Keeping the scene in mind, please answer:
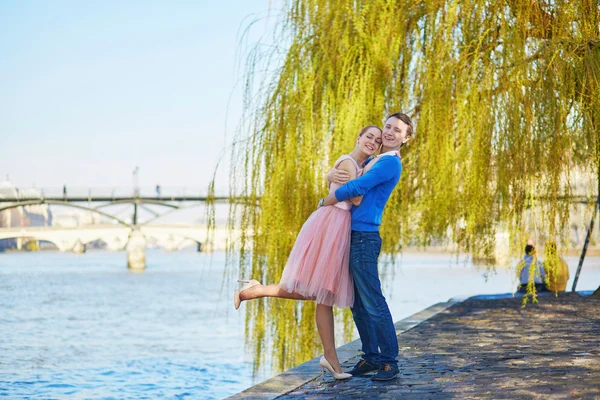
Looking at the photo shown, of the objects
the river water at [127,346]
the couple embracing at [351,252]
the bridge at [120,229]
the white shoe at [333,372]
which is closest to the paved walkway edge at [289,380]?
the white shoe at [333,372]

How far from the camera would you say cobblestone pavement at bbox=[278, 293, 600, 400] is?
4191mm

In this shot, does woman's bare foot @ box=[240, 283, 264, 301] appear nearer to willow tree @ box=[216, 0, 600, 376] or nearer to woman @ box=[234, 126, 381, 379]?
woman @ box=[234, 126, 381, 379]

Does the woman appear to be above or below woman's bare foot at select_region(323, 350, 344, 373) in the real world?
above

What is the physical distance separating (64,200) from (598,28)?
58.7 meters

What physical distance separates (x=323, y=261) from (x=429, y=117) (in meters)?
2.90

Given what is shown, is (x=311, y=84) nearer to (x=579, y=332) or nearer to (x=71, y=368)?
(x=579, y=332)

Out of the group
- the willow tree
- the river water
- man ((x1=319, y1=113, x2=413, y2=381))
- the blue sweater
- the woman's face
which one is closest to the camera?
the blue sweater

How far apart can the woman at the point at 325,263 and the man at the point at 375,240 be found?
0.05 m

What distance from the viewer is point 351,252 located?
4469mm

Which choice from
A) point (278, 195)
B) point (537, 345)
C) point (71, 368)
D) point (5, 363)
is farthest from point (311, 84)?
point (5, 363)

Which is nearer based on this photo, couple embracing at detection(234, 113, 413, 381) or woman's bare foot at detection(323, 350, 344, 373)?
couple embracing at detection(234, 113, 413, 381)

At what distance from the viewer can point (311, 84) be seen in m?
7.40

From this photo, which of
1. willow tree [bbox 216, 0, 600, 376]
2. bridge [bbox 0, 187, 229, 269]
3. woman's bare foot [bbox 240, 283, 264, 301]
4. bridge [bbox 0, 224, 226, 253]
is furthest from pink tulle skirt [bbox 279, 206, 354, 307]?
bridge [bbox 0, 224, 226, 253]

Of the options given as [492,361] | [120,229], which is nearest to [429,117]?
[492,361]
